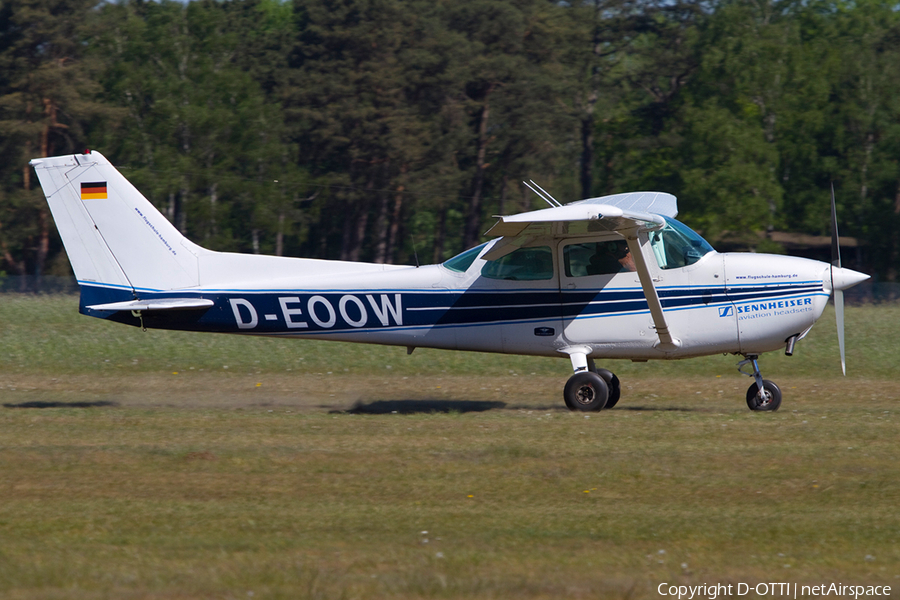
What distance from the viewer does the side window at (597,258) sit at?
1131 cm

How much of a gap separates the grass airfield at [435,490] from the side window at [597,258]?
1.67 metres

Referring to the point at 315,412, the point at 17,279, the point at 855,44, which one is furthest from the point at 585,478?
the point at 855,44

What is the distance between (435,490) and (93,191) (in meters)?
6.75

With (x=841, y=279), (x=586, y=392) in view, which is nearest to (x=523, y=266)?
(x=586, y=392)

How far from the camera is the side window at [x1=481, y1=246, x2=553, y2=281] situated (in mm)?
11422

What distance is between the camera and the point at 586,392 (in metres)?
11.3

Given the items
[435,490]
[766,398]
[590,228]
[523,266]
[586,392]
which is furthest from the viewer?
[523,266]

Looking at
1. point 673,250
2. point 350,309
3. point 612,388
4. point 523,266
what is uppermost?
point 673,250

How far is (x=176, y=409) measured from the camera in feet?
39.4

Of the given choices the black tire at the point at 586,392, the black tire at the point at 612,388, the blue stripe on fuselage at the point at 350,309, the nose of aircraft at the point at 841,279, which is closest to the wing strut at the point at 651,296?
the blue stripe on fuselage at the point at 350,309

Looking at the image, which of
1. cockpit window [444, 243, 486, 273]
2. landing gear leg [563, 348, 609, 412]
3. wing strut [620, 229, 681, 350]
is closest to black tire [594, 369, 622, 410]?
landing gear leg [563, 348, 609, 412]

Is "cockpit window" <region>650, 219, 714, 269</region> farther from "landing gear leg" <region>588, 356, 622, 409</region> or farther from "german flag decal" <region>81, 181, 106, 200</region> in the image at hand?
"german flag decal" <region>81, 181, 106, 200</region>

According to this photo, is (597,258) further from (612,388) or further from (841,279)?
(841,279)

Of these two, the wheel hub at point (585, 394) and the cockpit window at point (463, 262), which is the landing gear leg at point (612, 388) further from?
→ the cockpit window at point (463, 262)
